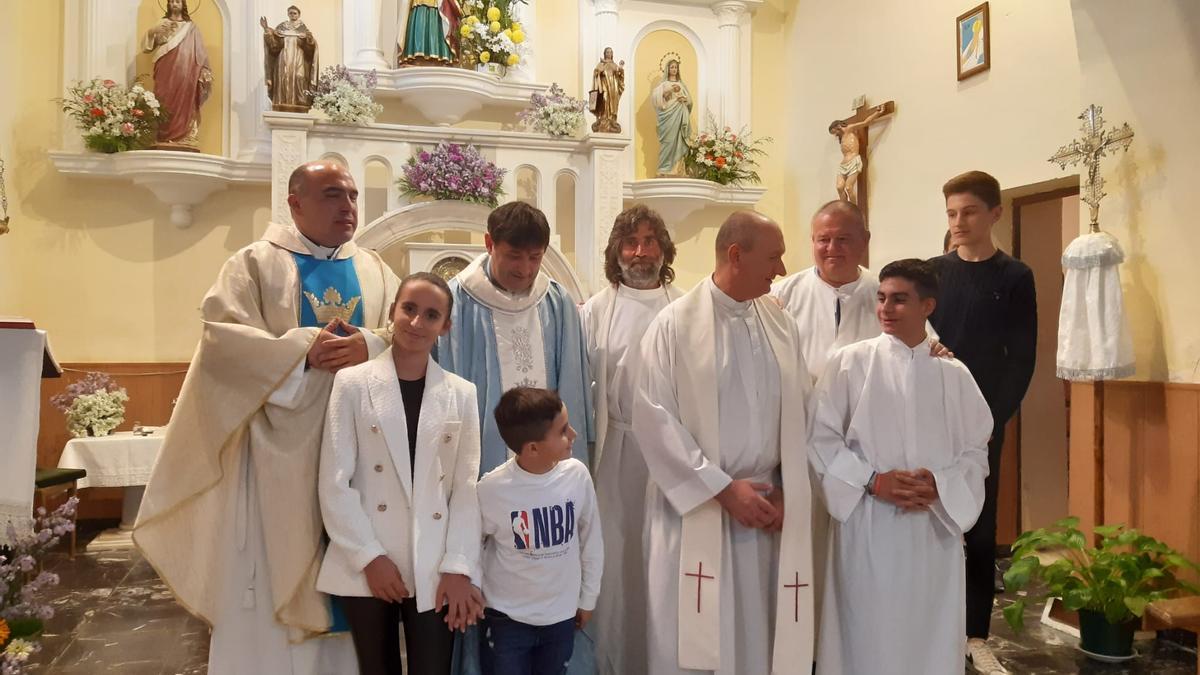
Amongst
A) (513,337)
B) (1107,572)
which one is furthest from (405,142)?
(1107,572)

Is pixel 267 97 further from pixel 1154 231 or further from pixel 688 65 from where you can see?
pixel 1154 231

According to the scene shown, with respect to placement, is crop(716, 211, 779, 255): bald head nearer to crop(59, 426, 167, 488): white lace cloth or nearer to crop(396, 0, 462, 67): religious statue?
crop(59, 426, 167, 488): white lace cloth

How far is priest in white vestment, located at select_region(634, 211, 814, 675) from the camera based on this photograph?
285cm

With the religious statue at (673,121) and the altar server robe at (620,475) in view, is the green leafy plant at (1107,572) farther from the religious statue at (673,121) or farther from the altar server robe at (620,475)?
the religious statue at (673,121)

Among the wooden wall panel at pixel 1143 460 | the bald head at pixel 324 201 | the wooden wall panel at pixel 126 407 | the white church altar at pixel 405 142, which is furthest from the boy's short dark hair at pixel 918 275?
the wooden wall panel at pixel 126 407

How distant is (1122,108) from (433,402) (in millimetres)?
4403

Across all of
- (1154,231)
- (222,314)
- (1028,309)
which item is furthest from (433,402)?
(1154,231)

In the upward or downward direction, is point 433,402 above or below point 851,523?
above

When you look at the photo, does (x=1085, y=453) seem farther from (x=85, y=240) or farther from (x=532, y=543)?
(x=85, y=240)

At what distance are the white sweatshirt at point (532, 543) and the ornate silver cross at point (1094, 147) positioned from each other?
3.92m

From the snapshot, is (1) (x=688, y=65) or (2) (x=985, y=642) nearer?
(2) (x=985, y=642)

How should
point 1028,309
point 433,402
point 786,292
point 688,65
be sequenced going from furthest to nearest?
1. point 688,65
2. point 1028,309
3. point 786,292
4. point 433,402

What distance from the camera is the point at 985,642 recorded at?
4.22m

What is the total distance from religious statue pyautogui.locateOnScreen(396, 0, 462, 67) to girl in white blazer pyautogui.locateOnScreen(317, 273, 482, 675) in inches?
240
